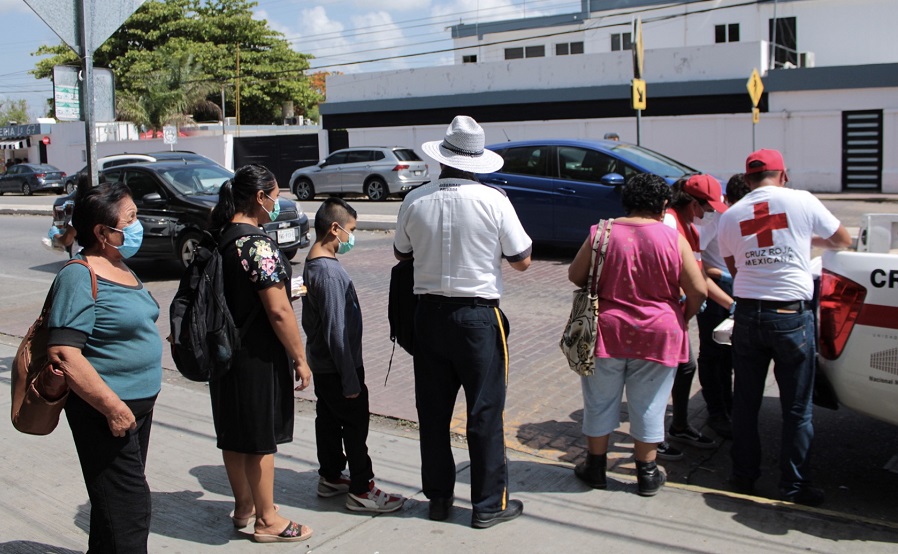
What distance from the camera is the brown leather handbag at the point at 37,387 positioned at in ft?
10.6

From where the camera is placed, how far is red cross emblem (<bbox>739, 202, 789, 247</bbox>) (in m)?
4.33

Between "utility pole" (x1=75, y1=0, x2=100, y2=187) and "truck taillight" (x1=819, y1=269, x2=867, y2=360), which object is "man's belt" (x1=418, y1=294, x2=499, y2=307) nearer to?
"truck taillight" (x1=819, y1=269, x2=867, y2=360)

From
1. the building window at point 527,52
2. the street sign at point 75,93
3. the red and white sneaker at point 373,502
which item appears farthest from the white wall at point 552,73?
the red and white sneaker at point 373,502

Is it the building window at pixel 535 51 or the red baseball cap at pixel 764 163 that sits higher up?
the building window at pixel 535 51

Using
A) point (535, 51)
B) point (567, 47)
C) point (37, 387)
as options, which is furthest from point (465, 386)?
point (535, 51)

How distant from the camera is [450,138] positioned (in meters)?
4.22

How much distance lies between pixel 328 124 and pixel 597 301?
29.8 m

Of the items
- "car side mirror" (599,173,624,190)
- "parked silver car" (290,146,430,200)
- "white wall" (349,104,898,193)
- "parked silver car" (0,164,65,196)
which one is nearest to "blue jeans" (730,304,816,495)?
"car side mirror" (599,173,624,190)

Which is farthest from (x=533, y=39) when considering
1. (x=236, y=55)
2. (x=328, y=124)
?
(x=236, y=55)

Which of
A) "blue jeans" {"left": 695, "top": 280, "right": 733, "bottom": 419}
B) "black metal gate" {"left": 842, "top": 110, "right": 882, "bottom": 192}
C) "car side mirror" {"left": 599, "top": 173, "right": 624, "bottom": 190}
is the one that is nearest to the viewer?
"blue jeans" {"left": 695, "top": 280, "right": 733, "bottom": 419}

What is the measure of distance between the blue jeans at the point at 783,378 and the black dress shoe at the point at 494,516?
124 cm

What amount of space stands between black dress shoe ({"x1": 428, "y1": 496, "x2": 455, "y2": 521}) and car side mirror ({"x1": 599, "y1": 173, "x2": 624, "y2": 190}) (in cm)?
726

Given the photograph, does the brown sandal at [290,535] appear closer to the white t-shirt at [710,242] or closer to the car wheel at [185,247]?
the white t-shirt at [710,242]

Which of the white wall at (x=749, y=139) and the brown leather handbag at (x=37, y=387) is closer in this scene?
→ the brown leather handbag at (x=37, y=387)
